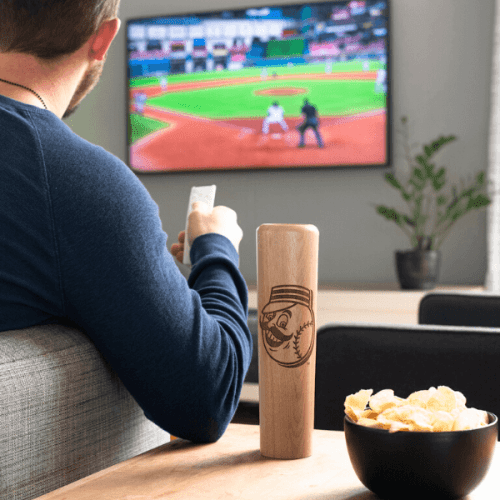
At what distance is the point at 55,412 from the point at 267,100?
9.77ft

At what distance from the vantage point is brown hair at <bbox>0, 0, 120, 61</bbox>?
2.31 ft

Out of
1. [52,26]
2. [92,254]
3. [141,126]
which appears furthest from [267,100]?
[92,254]

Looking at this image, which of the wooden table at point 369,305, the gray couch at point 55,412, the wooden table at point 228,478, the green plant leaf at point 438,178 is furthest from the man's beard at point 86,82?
the green plant leaf at point 438,178

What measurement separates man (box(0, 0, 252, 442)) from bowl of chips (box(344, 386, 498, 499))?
0.75ft

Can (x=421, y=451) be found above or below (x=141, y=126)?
below

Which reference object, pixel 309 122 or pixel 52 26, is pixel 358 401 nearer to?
pixel 52 26

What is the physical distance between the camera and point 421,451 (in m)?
0.50

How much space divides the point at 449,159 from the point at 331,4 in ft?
3.40

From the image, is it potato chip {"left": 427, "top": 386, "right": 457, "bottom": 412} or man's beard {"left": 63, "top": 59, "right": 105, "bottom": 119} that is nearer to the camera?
potato chip {"left": 427, "top": 386, "right": 457, "bottom": 412}

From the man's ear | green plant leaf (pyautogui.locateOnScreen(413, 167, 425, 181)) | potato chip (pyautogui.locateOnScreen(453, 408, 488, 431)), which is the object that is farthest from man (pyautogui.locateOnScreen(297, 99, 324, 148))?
potato chip (pyautogui.locateOnScreen(453, 408, 488, 431))

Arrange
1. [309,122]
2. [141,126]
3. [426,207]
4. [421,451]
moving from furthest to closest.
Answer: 1. [141,126]
2. [309,122]
3. [426,207]
4. [421,451]

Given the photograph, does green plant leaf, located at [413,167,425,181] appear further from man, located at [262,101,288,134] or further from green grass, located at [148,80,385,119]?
man, located at [262,101,288,134]

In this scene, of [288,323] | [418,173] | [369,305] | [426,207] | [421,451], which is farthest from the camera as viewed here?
[426,207]

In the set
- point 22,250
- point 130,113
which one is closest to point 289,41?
point 130,113
